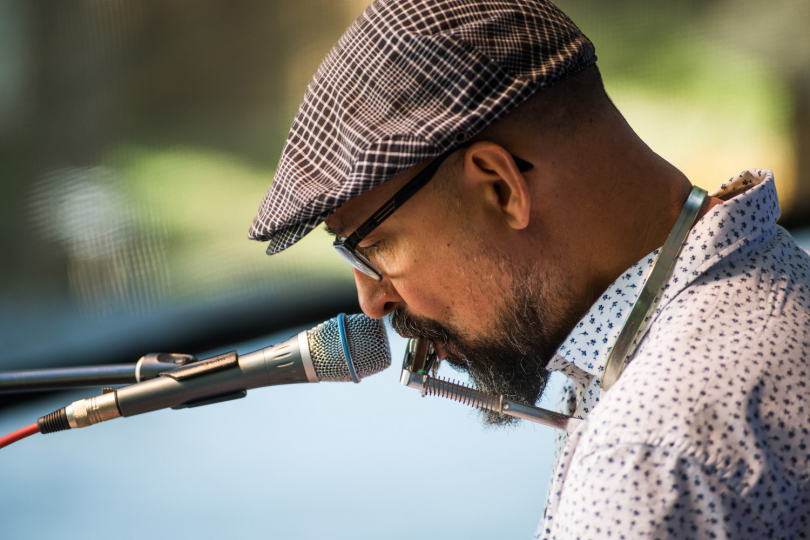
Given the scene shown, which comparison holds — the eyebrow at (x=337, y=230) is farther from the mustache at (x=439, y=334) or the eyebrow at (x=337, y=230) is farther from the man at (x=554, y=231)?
the mustache at (x=439, y=334)

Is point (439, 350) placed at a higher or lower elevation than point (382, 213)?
lower

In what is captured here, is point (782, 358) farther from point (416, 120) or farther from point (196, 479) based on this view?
point (196, 479)

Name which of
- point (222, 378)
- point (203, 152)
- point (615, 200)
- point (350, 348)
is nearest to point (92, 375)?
point (222, 378)

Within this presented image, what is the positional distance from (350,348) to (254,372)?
125 millimetres

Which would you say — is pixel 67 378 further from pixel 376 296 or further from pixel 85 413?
pixel 376 296

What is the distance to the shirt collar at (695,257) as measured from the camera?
0.63 m

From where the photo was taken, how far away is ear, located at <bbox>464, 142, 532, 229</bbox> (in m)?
0.66

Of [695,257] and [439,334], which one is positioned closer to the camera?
[695,257]

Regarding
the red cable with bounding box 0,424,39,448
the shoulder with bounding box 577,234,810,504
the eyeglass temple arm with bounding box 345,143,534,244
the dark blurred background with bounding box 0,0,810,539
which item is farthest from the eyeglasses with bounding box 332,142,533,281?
the dark blurred background with bounding box 0,0,810,539

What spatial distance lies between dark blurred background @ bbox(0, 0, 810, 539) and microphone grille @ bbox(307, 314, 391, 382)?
0.88 meters

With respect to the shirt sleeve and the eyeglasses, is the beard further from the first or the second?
the shirt sleeve

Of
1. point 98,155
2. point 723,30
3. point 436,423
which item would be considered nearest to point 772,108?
point 723,30

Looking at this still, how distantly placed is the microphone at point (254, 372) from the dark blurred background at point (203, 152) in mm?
876

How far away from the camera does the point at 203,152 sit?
6.72 ft
